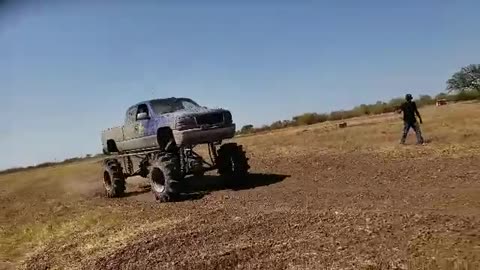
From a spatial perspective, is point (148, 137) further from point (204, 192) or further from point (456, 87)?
point (456, 87)

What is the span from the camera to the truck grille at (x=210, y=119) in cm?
1482

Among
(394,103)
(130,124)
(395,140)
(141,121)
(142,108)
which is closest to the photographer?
(141,121)

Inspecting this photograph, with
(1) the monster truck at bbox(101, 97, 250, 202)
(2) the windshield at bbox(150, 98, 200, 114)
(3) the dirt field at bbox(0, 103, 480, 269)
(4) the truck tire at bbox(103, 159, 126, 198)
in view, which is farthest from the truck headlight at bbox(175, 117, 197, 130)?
(4) the truck tire at bbox(103, 159, 126, 198)

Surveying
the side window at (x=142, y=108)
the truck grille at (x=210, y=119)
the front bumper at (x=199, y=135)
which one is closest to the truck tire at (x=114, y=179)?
the side window at (x=142, y=108)

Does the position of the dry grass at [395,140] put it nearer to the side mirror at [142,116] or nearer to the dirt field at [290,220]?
the dirt field at [290,220]

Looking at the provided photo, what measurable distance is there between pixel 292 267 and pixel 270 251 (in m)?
0.81

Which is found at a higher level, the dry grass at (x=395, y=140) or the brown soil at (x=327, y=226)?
the dry grass at (x=395, y=140)

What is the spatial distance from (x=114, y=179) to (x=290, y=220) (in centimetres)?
925

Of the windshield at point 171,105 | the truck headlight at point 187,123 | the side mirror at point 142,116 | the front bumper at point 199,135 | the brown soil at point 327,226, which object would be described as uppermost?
the windshield at point 171,105

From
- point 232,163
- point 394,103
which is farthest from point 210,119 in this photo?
point 394,103

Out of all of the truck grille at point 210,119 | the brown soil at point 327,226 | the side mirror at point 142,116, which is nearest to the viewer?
the brown soil at point 327,226

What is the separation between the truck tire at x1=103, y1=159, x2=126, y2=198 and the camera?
17.7m

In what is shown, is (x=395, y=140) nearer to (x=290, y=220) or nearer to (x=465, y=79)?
(x=290, y=220)

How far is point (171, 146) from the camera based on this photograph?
1551 cm
